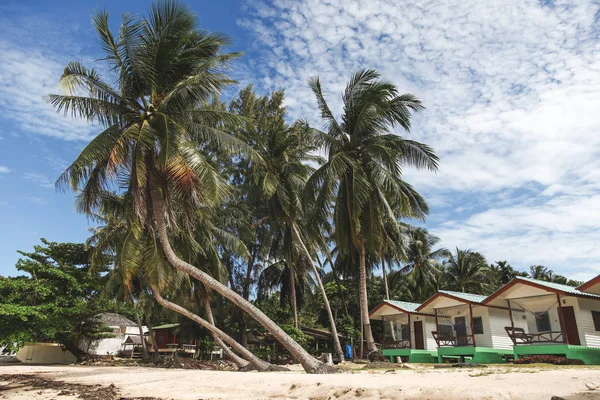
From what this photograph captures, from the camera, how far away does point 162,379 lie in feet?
42.8

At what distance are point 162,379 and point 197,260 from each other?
920 cm

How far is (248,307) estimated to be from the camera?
13.1 metres

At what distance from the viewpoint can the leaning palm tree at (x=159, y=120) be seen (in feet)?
42.8

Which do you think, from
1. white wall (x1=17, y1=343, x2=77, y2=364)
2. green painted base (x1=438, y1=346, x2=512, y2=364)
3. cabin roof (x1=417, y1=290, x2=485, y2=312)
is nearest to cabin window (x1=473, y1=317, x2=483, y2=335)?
cabin roof (x1=417, y1=290, x2=485, y2=312)

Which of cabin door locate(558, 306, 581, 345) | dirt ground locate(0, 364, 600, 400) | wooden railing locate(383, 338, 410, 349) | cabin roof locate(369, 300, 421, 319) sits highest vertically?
cabin roof locate(369, 300, 421, 319)

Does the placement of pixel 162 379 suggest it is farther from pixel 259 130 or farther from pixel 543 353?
pixel 259 130

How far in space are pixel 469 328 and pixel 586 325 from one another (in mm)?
5767

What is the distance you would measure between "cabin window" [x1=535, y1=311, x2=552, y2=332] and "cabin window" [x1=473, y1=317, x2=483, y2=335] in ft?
7.86

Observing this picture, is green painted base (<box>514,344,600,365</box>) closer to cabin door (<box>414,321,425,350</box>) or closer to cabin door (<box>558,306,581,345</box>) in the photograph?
cabin door (<box>558,306,581,345</box>)

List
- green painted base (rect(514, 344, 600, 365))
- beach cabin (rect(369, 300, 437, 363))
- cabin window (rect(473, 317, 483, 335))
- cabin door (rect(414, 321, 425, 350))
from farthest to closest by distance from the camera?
cabin door (rect(414, 321, 425, 350)) → beach cabin (rect(369, 300, 437, 363)) → cabin window (rect(473, 317, 483, 335)) → green painted base (rect(514, 344, 600, 365))

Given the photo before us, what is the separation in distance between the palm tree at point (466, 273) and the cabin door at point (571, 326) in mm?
21361

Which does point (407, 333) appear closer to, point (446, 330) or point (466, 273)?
point (446, 330)

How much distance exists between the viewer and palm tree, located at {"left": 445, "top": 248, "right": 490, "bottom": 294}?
3850 centimetres

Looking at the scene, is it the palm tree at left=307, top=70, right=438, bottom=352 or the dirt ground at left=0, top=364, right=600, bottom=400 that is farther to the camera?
the palm tree at left=307, top=70, right=438, bottom=352
